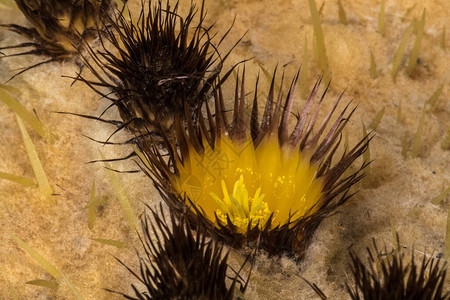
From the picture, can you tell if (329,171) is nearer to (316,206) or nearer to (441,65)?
(316,206)

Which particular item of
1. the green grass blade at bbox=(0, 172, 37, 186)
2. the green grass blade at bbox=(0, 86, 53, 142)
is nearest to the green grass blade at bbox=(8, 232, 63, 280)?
the green grass blade at bbox=(0, 172, 37, 186)

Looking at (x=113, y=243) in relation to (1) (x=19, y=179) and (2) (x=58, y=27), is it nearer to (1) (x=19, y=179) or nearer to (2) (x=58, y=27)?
(1) (x=19, y=179)

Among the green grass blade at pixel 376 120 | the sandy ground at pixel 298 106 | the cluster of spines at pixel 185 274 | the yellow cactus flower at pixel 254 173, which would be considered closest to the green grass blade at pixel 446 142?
the sandy ground at pixel 298 106

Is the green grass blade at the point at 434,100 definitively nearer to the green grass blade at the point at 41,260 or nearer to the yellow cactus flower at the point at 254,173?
the yellow cactus flower at the point at 254,173

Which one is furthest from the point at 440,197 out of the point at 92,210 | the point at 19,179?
the point at 19,179

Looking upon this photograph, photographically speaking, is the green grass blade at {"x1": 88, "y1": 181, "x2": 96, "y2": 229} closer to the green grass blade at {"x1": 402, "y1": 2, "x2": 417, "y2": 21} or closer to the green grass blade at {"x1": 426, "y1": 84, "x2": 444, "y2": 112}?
the green grass blade at {"x1": 426, "y1": 84, "x2": 444, "y2": 112}

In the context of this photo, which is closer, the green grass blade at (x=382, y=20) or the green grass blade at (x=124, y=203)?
the green grass blade at (x=124, y=203)
